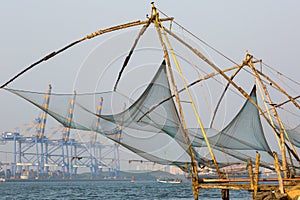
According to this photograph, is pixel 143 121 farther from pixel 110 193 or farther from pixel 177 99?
pixel 110 193

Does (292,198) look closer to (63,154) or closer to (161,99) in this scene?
(161,99)

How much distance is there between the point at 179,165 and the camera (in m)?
12.4

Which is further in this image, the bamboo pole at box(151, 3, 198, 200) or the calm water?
the calm water

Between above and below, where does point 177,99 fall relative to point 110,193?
above

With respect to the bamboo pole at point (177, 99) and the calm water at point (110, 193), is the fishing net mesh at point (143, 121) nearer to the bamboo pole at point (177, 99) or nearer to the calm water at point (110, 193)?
the bamboo pole at point (177, 99)

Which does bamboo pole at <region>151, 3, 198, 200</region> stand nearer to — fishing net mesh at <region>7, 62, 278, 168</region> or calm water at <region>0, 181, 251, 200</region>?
fishing net mesh at <region>7, 62, 278, 168</region>

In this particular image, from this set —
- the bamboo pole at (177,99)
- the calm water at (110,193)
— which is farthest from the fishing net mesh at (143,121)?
the calm water at (110,193)

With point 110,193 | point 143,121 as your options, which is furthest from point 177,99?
point 110,193

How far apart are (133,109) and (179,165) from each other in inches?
78.1

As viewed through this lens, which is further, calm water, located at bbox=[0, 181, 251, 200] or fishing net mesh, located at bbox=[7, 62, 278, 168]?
calm water, located at bbox=[0, 181, 251, 200]

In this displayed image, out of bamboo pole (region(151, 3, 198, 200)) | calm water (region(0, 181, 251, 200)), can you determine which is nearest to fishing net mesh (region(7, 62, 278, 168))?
bamboo pole (region(151, 3, 198, 200))

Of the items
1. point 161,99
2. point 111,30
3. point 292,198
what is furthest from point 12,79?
point 292,198

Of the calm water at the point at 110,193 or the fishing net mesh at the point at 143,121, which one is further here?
the calm water at the point at 110,193

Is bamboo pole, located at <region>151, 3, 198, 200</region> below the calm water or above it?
above
